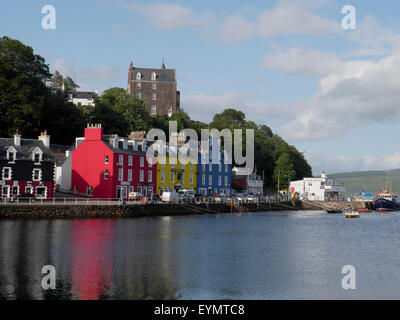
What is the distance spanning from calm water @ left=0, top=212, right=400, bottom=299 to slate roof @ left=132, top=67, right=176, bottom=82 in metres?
89.0

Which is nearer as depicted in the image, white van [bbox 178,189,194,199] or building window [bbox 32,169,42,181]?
building window [bbox 32,169,42,181]

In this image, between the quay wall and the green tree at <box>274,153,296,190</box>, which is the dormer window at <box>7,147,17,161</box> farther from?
the green tree at <box>274,153,296,190</box>

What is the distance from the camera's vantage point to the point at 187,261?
39.0 m

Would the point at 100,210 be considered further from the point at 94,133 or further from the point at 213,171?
the point at 213,171

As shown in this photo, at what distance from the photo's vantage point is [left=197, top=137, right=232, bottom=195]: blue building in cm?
10319

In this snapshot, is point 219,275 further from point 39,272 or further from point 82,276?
point 39,272

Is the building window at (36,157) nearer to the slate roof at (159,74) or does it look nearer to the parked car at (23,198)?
the parked car at (23,198)

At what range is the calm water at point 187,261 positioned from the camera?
29562 mm

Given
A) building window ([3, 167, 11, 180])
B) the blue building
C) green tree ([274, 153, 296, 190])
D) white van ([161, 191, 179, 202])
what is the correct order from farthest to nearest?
1. green tree ([274, 153, 296, 190])
2. the blue building
3. white van ([161, 191, 179, 202])
4. building window ([3, 167, 11, 180])

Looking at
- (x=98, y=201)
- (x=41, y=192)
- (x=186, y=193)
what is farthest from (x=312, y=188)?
(x=41, y=192)

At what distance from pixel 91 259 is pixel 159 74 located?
114097 millimetres

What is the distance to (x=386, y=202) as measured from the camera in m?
140

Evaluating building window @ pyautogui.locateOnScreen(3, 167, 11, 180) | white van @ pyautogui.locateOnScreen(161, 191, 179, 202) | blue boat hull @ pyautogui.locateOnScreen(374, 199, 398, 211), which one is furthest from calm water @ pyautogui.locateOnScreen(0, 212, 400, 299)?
blue boat hull @ pyautogui.locateOnScreen(374, 199, 398, 211)

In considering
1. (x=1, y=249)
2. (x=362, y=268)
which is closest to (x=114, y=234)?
(x=1, y=249)
